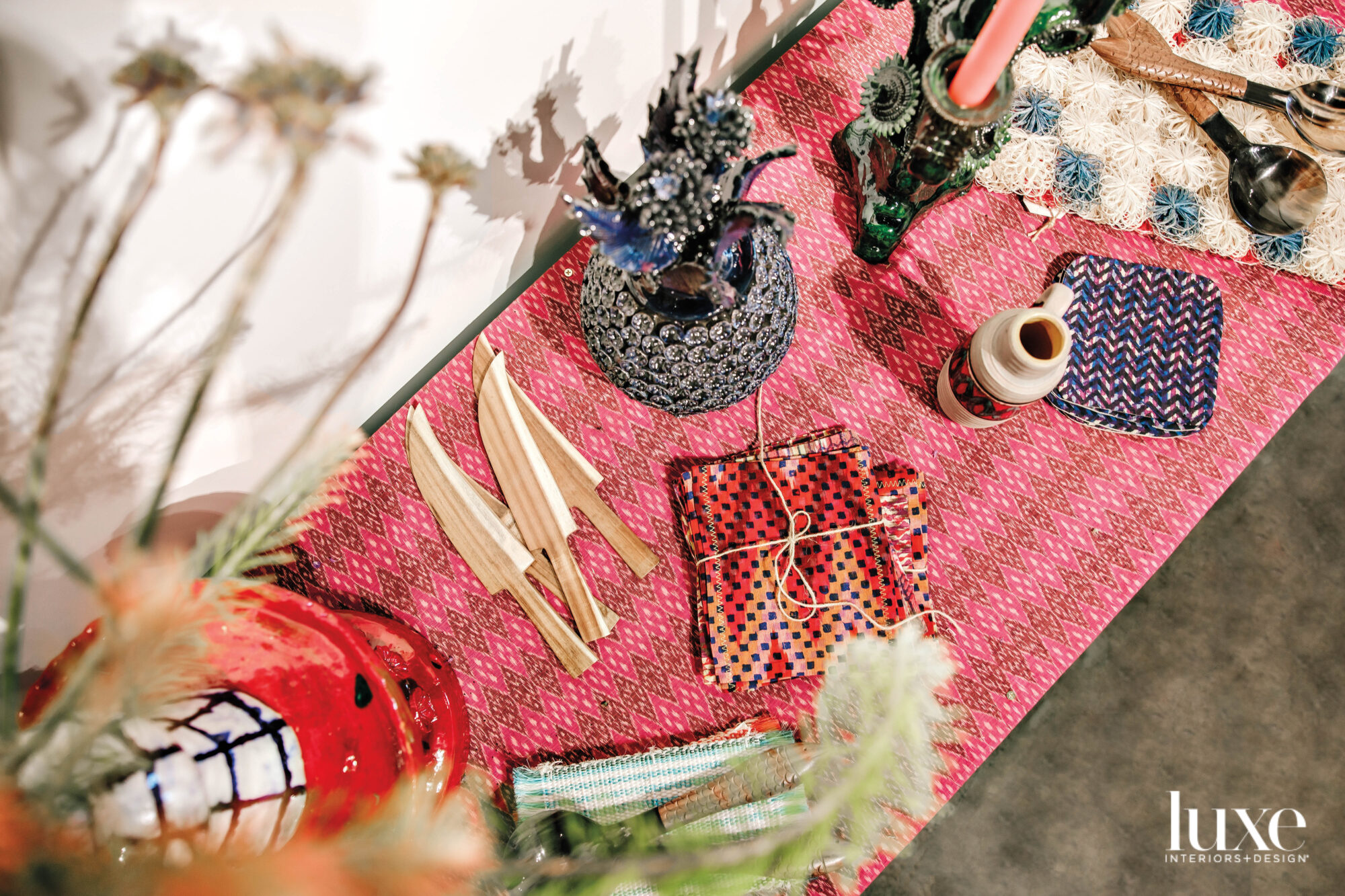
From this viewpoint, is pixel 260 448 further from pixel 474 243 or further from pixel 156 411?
pixel 474 243

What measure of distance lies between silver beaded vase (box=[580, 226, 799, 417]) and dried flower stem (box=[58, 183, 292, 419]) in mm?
253

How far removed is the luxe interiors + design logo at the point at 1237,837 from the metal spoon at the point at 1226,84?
124 centimetres

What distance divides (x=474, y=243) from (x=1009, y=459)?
64 centimetres

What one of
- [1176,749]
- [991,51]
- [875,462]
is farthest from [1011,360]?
[1176,749]

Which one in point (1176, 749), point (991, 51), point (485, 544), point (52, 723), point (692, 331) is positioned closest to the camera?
point (52, 723)

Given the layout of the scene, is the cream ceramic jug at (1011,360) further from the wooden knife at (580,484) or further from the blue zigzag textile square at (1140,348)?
the wooden knife at (580,484)

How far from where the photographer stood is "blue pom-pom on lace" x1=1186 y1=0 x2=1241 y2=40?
0.93 meters

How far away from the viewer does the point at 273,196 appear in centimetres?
51

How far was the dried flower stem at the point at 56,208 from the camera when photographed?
16.8 inches

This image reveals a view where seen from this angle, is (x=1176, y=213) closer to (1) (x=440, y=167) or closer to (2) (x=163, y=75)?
(1) (x=440, y=167)

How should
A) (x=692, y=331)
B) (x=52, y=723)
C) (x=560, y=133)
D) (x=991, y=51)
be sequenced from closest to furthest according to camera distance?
(x=52, y=723) → (x=991, y=51) → (x=692, y=331) → (x=560, y=133)

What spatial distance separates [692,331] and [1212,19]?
82 cm

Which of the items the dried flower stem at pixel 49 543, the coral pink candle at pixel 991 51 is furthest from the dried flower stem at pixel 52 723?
the coral pink candle at pixel 991 51

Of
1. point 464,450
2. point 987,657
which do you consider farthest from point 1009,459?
point 464,450
